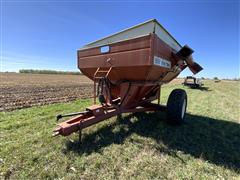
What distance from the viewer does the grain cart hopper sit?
3324 mm

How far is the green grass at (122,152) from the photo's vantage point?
2.53 meters

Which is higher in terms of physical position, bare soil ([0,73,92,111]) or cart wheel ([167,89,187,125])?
cart wheel ([167,89,187,125])

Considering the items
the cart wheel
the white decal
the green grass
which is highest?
the white decal

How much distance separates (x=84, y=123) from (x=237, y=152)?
3.30 m

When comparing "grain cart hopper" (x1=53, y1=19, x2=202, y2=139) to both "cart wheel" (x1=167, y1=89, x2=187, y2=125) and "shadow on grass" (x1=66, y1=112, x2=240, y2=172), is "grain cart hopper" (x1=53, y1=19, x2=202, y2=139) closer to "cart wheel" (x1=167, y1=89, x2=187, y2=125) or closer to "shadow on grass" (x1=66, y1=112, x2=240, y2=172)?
"cart wheel" (x1=167, y1=89, x2=187, y2=125)

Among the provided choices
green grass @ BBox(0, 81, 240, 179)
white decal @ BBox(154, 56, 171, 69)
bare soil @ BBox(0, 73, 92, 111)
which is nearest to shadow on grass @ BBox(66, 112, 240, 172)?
green grass @ BBox(0, 81, 240, 179)

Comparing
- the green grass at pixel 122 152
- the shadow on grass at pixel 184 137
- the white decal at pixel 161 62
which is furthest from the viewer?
the white decal at pixel 161 62

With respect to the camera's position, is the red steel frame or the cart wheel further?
the cart wheel

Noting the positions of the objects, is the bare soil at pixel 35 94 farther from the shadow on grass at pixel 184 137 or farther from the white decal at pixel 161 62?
the white decal at pixel 161 62

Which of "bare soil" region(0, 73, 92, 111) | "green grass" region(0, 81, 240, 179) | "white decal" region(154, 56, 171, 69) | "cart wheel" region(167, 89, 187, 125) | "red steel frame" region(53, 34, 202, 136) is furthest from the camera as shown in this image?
"bare soil" region(0, 73, 92, 111)

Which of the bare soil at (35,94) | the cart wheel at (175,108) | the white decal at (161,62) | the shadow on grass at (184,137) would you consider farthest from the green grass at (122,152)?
the bare soil at (35,94)

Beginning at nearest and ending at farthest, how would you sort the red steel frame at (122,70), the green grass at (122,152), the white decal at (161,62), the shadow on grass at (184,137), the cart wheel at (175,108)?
1. the green grass at (122,152)
2. the shadow on grass at (184,137)
3. the red steel frame at (122,70)
4. the white decal at (161,62)
5. the cart wheel at (175,108)

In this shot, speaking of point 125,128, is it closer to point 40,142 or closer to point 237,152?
point 40,142

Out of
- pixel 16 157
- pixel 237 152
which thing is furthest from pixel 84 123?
pixel 237 152
